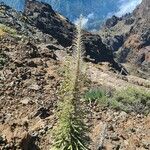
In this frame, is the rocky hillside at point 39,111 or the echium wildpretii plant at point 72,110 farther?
the rocky hillside at point 39,111

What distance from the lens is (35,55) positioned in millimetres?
33062

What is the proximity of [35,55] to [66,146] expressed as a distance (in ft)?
63.8

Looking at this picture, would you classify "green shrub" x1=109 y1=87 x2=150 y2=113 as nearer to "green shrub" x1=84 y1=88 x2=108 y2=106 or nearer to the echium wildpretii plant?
"green shrub" x1=84 y1=88 x2=108 y2=106

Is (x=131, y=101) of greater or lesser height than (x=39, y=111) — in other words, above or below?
above

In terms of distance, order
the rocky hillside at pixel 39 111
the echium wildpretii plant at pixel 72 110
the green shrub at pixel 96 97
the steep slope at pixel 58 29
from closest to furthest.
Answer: the echium wildpretii plant at pixel 72 110 → the rocky hillside at pixel 39 111 → the green shrub at pixel 96 97 → the steep slope at pixel 58 29

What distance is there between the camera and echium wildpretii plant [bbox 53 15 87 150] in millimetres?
13336

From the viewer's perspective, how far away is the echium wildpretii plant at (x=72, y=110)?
13336mm

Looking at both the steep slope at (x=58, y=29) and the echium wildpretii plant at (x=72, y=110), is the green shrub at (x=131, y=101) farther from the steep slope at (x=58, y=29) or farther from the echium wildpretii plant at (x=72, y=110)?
the steep slope at (x=58, y=29)

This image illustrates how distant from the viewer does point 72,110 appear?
13.6 meters

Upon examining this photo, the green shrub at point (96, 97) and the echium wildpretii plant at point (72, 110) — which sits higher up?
the echium wildpretii plant at point (72, 110)

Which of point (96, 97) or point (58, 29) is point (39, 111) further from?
point (58, 29)

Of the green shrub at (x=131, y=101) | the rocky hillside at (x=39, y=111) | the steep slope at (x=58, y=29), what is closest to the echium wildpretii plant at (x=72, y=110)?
the rocky hillside at (x=39, y=111)

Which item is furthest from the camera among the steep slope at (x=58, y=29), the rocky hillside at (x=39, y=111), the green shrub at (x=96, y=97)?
the steep slope at (x=58, y=29)

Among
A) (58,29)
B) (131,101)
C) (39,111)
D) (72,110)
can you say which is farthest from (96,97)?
(58,29)
